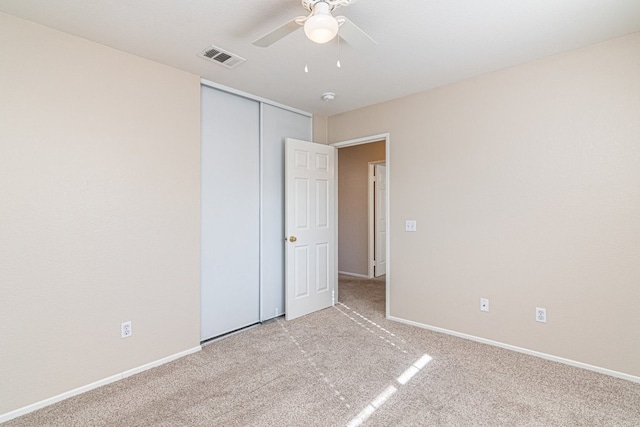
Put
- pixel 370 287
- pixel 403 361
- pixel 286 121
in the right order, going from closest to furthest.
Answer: pixel 403 361
pixel 286 121
pixel 370 287

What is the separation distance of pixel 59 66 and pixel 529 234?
368cm

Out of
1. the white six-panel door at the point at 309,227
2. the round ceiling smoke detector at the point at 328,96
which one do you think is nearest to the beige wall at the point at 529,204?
the round ceiling smoke detector at the point at 328,96

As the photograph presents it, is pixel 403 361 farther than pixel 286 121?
No

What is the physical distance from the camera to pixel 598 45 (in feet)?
7.60

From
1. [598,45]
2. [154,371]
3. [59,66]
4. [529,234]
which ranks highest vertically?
[598,45]

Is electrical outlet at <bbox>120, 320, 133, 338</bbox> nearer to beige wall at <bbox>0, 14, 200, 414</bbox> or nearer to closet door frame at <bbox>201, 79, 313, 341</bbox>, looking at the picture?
beige wall at <bbox>0, 14, 200, 414</bbox>

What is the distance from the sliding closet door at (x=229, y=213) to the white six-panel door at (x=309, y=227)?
1.18ft

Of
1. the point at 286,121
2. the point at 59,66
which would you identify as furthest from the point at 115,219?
the point at 286,121

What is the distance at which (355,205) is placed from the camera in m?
5.79

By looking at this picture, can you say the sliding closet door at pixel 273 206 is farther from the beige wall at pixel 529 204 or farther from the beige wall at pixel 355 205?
the beige wall at pixel 355 205

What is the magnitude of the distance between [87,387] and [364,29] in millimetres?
3079

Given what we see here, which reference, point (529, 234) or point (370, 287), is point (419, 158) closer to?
point (529, 234)

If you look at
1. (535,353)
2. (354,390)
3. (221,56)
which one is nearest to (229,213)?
(221,56)

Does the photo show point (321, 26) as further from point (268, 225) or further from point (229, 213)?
point (268, 225)
